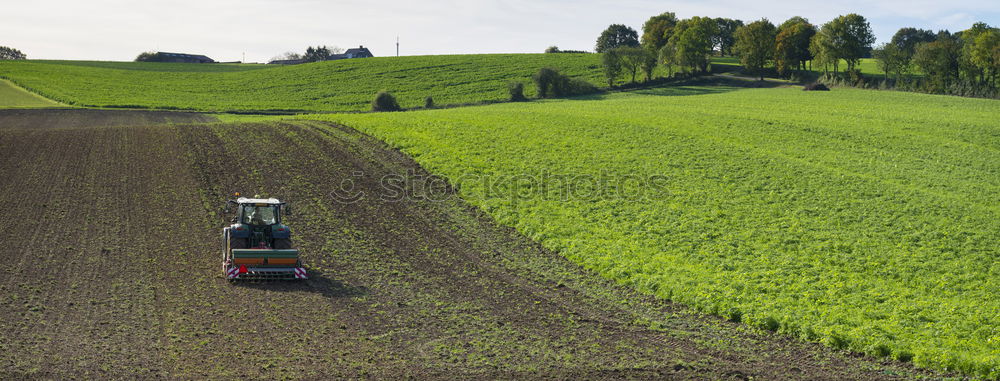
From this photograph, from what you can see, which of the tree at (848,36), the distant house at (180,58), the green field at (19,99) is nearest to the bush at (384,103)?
the green field at (19,99)

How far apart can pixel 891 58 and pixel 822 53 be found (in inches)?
308

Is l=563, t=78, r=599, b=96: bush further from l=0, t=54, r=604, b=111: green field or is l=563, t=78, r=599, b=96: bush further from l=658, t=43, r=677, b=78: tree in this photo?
l=658, t=43, r=677, b=78: tree

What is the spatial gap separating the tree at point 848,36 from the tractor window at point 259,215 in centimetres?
8420

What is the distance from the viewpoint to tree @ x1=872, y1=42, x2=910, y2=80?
8538cm

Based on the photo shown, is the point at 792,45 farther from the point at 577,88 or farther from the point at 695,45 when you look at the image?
the point at 577,88

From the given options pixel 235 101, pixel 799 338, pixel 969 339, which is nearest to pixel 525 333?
pixel 799 338

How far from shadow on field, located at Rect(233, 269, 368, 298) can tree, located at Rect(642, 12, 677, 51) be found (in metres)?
100

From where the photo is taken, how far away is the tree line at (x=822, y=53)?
81.2m

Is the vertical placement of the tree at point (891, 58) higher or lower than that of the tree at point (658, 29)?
lower

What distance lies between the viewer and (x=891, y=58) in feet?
282

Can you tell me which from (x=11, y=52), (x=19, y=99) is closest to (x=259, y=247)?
(x=19, y=99)

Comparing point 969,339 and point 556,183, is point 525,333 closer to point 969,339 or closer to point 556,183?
point 969,339

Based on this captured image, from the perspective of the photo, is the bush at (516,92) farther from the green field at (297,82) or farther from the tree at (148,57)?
the tree at (148,57)

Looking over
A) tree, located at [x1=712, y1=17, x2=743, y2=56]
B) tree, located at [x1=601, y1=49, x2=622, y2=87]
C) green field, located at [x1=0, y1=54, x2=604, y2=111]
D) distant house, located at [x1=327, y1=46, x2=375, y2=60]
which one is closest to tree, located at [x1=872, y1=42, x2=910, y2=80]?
tree, located at [x1=601, y1=49, x2=622, y2=87]
